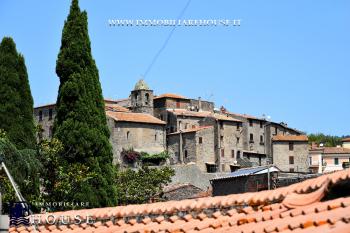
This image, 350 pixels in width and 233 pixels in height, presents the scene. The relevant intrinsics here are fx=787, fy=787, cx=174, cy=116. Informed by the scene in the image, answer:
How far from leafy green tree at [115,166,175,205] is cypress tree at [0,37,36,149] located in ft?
79.8

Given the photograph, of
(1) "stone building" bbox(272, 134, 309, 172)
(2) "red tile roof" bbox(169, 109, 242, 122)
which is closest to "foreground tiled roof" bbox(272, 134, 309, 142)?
(1) "stone building" bbox(272, 134, 309, 172)

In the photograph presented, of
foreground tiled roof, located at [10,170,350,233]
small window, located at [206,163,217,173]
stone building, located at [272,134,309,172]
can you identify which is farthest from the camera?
stone building, located at [272,134,309,172]

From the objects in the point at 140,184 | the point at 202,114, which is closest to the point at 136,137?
the point at 202,114

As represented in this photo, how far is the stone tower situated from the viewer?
101m

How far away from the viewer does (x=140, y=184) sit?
6109 cm

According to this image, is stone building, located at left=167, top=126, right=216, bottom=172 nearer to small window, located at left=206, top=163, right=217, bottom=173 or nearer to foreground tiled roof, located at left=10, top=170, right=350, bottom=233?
small window, located at left=206, top=163, right=217, bottom=173

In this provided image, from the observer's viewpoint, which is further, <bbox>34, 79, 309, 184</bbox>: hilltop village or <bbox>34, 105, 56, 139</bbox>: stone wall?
<bbox>34, 105, 56, 139</bbox>: stone wall

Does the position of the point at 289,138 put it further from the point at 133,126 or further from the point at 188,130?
the point at 133,126

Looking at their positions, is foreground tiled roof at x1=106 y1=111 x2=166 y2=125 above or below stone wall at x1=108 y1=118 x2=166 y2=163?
above

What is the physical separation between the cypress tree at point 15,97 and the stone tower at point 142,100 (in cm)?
6999

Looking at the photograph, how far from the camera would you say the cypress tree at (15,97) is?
95.0ft

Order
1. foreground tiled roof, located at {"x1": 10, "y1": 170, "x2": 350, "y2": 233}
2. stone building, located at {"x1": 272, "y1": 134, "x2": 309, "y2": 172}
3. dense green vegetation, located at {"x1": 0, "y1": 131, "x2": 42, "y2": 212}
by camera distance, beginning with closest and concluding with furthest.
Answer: foreground tiled roof, located at {"x1": 10, "y1": 170, "x2": 350, "y2": 233} → dense green vegetation, located at {"x1": 0, "y1": 131, "x2": 42, "y2": 212} → stone building, located at {"x1": 272, "y1": 134, "x2": 309, "y2": 172}

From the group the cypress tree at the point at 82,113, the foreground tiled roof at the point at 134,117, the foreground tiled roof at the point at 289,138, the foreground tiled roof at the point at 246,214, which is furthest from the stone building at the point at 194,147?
the foreground tiled roof at the point at 246,214

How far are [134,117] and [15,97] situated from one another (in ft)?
206
